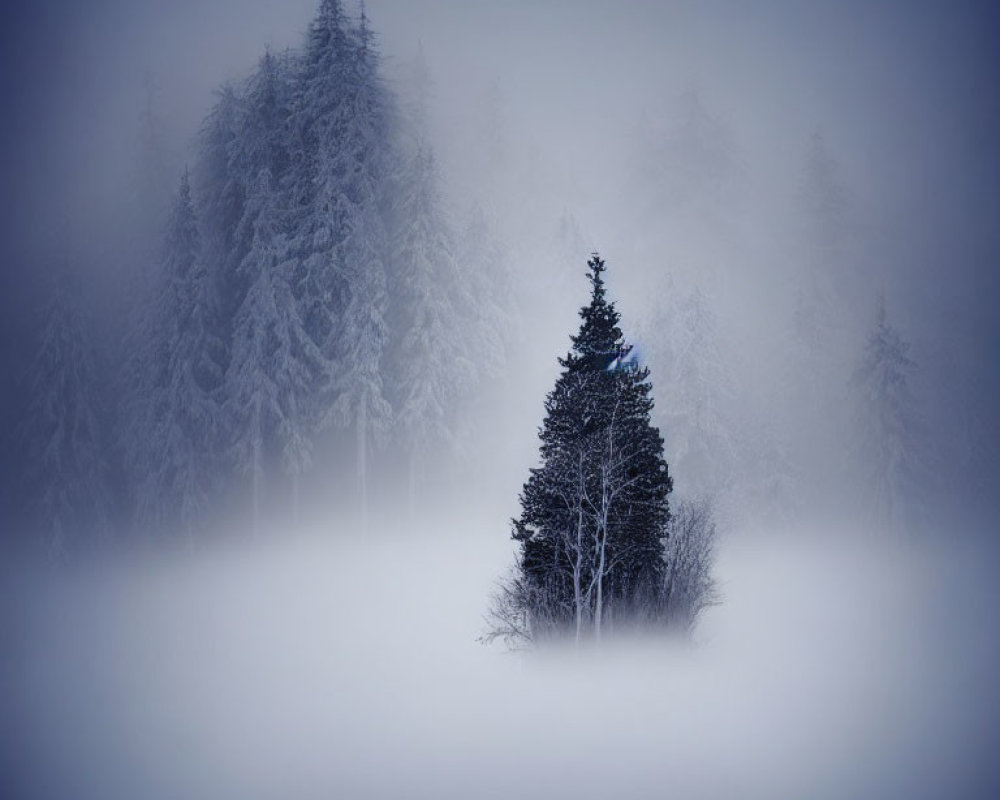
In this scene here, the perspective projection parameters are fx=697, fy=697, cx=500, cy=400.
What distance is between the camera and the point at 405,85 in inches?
1652

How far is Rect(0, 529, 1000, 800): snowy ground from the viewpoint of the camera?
11969 millimetres

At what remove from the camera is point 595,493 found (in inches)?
609

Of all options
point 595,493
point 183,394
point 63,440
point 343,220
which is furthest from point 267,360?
point 595,493

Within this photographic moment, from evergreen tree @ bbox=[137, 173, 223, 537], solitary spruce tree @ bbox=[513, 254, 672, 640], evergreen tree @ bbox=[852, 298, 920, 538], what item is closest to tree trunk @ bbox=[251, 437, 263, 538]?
evergreen tree @ bbox=[137, 173, 223, 537]

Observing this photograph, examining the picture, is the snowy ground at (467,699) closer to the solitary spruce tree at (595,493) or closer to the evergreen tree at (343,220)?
the solitary spruce tree at (595,493)

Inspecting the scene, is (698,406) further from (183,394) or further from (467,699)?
(183,394)

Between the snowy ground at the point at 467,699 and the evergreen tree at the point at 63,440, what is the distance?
5.65m

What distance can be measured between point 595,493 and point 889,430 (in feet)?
79.5

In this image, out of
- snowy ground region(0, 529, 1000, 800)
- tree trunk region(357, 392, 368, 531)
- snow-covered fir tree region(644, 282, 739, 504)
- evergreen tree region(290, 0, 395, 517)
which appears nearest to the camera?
snowy ground region(0, 529, 1000, 800)

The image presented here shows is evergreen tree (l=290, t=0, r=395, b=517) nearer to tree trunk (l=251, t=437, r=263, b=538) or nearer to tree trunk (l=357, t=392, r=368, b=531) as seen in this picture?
tree trunk (l=357, t=392, r=368, b=531)

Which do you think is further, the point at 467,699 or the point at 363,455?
the point at 363,455

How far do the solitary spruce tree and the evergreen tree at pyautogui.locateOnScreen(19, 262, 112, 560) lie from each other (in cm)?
2364

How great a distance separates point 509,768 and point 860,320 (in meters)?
42.4

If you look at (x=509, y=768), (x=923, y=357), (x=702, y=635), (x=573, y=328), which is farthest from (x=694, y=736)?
(x=923, y=357)
